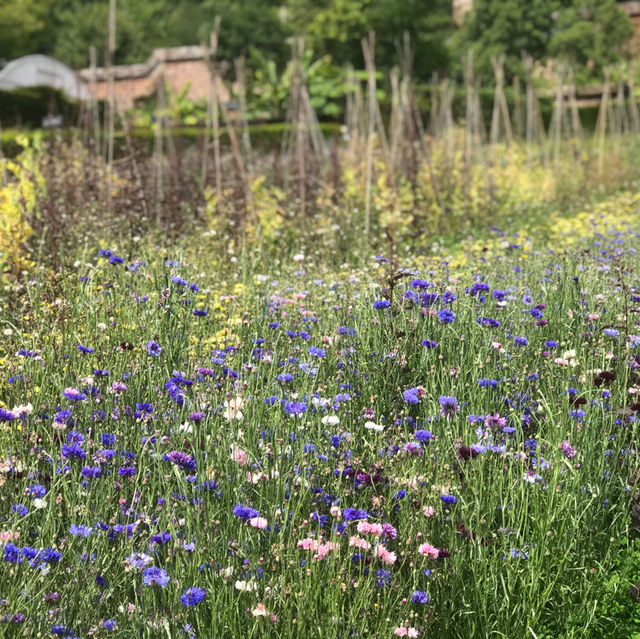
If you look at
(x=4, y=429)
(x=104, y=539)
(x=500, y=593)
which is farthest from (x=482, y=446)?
(x=4, y=429)


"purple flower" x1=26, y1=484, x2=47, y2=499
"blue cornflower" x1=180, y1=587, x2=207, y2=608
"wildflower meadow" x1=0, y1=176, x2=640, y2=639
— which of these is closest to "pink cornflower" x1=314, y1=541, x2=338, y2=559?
"wildflower meadow" x1=0, y1=176, x2=640, y2=639

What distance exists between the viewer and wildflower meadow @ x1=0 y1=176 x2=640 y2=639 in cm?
224

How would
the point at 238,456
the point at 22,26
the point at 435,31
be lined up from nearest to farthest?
the point at 238,456 → the point at 435,31 → the point at 22,26

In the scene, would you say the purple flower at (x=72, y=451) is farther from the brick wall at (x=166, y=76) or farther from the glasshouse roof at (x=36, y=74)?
the brick wall at (x=166, y=76)

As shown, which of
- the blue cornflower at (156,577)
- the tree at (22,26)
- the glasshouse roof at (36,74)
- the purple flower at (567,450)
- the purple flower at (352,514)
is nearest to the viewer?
the blue cornflower at (156,577)

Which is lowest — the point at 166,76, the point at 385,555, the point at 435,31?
the point at 385,555

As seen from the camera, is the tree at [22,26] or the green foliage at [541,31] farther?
the tree at [22,26]

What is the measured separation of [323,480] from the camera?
282 cm

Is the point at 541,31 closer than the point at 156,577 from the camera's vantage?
No

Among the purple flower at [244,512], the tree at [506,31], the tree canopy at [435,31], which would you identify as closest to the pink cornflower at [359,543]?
the purple flower at [244,512]

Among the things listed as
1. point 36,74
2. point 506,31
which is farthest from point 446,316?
point 36,74

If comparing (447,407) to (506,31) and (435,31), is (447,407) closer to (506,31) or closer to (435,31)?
(506,31)

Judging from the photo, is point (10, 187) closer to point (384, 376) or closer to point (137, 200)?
point (137, 200)

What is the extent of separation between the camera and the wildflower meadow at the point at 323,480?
7.36 feet
